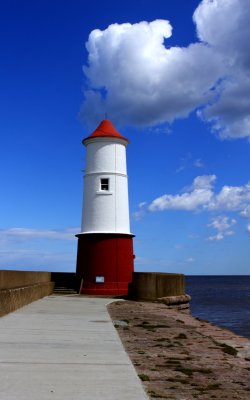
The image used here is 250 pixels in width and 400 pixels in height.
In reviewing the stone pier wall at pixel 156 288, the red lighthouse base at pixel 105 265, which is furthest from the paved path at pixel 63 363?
the red lighthouse base at pixel 105 265

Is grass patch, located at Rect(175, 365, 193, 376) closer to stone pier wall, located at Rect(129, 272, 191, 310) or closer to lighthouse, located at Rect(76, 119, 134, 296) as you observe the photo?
stone pier wall, located at Rect(129, 272, 191, 310)

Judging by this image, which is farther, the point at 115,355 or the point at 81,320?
the point at 81,320

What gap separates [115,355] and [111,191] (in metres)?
16.0

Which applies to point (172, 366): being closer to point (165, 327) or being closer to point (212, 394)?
point (212, 394)

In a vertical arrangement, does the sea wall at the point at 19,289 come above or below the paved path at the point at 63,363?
above

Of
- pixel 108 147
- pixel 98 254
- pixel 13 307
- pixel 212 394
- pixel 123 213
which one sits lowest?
pixel 212 394

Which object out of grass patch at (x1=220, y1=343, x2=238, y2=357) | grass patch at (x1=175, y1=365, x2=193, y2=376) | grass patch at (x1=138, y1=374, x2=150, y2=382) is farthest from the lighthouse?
grass patch at (x1=138, y1=374, x2=150, y2=382)

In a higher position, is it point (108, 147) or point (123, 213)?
point (108, 147)

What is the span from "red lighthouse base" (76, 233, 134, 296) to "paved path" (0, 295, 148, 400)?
37.0 feet

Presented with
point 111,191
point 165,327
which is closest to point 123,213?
point 111,191

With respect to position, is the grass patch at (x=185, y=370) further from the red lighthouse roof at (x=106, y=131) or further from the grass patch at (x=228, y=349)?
the red lighthouse roof at (x=106, y=131)

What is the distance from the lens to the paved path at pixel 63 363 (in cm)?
489

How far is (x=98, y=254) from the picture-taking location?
22.4 meters

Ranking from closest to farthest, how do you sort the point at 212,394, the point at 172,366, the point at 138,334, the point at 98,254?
the point at 212,394
the point at 172,366
the point at 138,334
the point at 98,254
